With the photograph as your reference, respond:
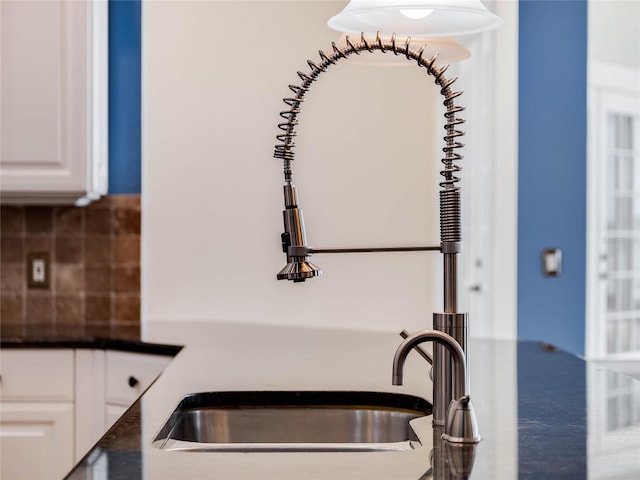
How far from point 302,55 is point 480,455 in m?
2.31

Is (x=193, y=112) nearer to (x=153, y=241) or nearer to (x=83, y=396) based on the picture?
(x=153, y=241)

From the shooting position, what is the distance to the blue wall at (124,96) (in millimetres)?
3219

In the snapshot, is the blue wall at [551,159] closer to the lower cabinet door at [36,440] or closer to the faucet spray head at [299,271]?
the lower cabinet door at [36,440]

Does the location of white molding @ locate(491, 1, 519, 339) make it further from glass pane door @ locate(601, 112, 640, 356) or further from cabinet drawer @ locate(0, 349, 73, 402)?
glass pane door @ locate(601, 112, 640, 356)

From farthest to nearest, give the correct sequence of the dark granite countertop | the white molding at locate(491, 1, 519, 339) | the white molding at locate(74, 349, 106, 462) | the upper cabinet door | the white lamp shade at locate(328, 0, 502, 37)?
the white molding at locate(491, 1, 519, 339), the upper cabinet door, the white molding at locate(74, 349, 106, 462), the dark granite countertop, the white lamp shade at locate(328, 0, 502, 37)

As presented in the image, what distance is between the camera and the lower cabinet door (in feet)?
8.75

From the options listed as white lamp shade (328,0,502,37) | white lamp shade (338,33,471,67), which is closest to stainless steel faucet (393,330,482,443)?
white lamp shade (328,0,502,37)

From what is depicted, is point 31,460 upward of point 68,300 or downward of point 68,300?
downward

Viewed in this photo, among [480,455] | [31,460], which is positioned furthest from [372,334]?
[480,455]

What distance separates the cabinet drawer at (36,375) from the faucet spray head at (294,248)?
5.28 ft

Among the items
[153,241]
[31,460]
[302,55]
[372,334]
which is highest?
[302,55]

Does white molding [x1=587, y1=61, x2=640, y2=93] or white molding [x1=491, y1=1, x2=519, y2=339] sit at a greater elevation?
white molding [x1=587, y1=61, x2=640, y2=93]

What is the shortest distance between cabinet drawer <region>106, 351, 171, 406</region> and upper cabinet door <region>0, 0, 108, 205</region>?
0.61 m

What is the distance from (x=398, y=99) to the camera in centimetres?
321
